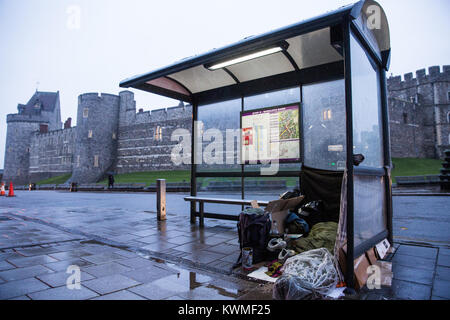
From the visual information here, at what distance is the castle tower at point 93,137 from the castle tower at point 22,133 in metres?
23.6

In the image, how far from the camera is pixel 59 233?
506cm

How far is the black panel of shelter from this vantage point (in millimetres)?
3875

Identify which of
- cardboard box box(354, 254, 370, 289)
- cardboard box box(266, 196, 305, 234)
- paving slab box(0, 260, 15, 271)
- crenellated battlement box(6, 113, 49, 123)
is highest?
crenellated battlement box(6, 113, 49, 123)

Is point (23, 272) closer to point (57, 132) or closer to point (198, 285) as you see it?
point (198, 285)

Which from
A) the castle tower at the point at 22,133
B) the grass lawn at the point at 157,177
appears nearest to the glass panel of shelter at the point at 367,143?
the grass lawn at the point at 157,177

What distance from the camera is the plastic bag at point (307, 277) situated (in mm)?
2158

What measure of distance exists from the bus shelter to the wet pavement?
568mm

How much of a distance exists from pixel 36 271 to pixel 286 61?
445 centimetres

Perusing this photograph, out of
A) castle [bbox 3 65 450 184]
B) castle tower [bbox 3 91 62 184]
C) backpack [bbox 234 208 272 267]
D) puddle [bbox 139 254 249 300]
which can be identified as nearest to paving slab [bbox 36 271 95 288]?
puddle [bbox 139 254 249 300]

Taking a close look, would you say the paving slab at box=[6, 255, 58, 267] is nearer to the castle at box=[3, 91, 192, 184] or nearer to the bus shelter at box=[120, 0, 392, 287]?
the bus shelter at box=[120, 0, 392, 287]

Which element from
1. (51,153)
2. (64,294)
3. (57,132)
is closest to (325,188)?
(64,294)

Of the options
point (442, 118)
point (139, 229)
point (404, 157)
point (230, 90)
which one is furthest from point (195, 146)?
point (442, 118)

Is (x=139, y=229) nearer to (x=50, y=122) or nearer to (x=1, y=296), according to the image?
(x=1, y=296)

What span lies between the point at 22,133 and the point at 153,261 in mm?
65143
